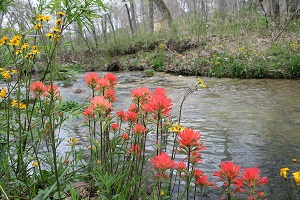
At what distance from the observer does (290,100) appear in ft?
16.0

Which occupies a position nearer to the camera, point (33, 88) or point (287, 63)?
point (33, 88)

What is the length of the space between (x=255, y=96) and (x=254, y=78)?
2412 millimetres

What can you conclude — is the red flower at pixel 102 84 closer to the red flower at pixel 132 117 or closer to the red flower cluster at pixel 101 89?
the red flower cluster at pixel 101 89

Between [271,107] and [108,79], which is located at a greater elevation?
[108,79]

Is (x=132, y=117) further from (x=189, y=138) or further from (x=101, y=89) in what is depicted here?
(x=189, y=138)

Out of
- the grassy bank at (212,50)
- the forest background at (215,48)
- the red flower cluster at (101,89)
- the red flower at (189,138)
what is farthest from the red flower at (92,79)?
the grassy bank at (212,50)

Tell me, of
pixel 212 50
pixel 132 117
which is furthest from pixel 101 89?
pixel 212 50

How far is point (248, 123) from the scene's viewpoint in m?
3.78

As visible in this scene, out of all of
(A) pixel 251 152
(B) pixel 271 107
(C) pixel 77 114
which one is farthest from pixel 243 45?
(C) pixel 77 114

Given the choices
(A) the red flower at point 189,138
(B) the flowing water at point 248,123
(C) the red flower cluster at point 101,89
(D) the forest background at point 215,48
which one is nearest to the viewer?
(A) the red flower at point 189,138

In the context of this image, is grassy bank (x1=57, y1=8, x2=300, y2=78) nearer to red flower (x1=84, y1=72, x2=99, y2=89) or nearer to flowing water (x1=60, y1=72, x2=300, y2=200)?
flowing water (x1=60, y1=72, x2=300, y2=200)

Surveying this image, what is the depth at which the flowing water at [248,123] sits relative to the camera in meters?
2.57

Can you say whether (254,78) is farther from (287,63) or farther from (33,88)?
(33,88)

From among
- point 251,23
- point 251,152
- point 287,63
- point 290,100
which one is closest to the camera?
point 251,152
